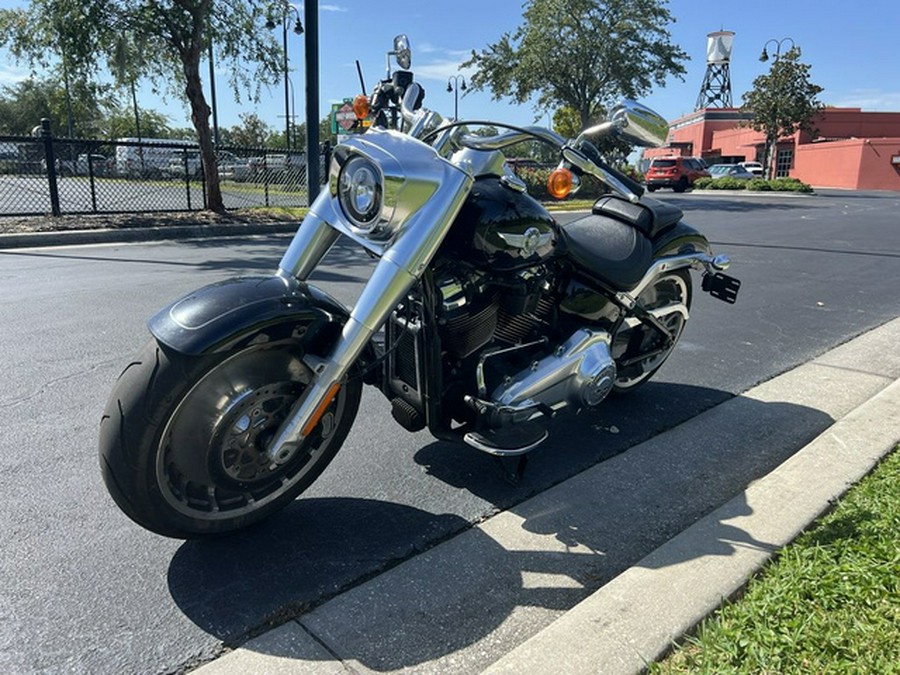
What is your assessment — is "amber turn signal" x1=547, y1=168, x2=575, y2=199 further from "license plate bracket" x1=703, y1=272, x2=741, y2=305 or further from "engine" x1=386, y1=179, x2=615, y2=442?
"license plate bracket" x1=703, y1=272, x2=741, y2=305

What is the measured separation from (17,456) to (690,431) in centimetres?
344

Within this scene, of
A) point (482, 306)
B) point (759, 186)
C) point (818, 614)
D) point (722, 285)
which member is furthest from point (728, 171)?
point (818, 614)

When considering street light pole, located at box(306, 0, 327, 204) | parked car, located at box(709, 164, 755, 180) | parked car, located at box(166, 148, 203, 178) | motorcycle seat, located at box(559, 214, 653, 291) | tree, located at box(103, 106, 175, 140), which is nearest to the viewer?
motorcycle seat, located at box(559, 214, 653, 291)

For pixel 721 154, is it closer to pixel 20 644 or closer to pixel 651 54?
pixel 651 54

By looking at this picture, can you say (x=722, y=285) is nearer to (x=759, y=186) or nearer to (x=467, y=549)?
(x=467, y=549)

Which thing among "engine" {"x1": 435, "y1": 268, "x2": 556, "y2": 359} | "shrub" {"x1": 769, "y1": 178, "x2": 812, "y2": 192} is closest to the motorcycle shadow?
"engine" {"x1": 435, "y1": 268, "x2": 556, "y2": 359}

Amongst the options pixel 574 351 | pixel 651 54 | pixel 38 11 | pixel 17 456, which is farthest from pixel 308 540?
pixel 651 54

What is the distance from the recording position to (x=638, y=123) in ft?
8.95

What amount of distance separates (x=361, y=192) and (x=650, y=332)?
2.17 meters

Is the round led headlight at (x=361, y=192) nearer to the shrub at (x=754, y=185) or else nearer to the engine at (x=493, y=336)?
the engine at (x=493, y=336)

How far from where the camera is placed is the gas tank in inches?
105

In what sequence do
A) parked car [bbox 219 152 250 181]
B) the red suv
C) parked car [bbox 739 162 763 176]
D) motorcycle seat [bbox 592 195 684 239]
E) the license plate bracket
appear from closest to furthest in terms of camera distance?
motorcycle seat [bbox 592 195 684 239], the license plate bracket, parked car [bbox 219 152 250 181], the red suv, parked car [bbox 739 162 763 176]

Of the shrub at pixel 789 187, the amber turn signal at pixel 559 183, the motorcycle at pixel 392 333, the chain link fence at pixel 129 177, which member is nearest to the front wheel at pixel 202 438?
the motorcycle at pixel 392 333

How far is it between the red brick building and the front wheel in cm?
3003
